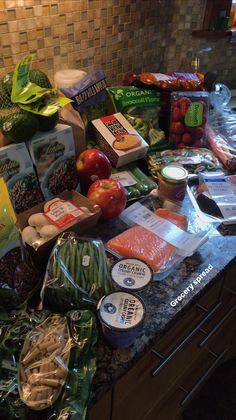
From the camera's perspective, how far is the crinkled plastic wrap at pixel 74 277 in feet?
2.50

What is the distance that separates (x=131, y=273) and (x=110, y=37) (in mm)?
926

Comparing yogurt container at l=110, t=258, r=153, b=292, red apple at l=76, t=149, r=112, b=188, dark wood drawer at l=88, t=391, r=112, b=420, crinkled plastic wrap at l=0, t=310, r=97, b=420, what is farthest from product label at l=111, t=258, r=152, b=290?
red apple at l=76, t=149, r=112, b=188

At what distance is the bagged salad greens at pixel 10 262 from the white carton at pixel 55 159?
0.66ft

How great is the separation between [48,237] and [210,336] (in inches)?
26.5

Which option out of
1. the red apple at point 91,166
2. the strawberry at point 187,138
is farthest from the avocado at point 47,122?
the strawberry at point 187,138

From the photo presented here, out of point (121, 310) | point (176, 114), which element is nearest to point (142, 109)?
point (176, 114)

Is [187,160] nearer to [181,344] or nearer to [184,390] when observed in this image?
[181,344]

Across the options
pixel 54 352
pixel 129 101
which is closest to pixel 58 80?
pixel 129 101

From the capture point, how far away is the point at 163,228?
101 centimetres

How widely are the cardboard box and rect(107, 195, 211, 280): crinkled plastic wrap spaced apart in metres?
0.08

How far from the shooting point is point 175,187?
1.08m

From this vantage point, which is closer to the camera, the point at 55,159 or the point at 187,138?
the point at 55,159

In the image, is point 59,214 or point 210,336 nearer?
point 59,214

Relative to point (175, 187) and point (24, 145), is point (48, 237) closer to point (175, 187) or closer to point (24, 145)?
point (24, 145)
